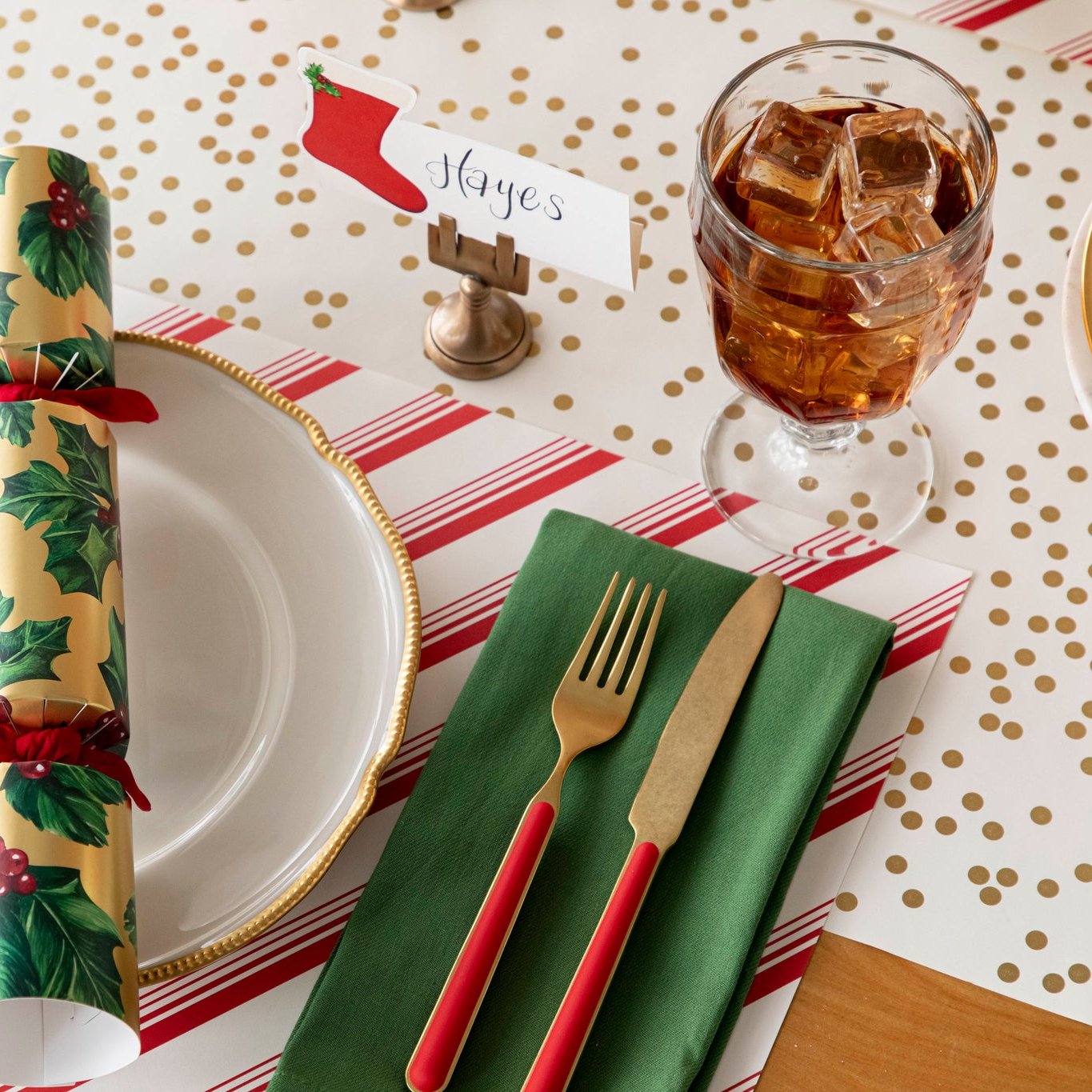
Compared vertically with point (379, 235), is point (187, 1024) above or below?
below

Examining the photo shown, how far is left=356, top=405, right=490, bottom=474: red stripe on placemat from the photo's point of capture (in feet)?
3.07

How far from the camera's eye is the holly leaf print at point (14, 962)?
601 mm

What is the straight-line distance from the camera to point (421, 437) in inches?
37.1

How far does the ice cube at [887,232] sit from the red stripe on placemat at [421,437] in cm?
34

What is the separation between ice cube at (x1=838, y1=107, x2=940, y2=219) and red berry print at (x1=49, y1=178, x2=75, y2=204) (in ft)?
1.63

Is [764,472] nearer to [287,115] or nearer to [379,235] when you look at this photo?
[379,235]

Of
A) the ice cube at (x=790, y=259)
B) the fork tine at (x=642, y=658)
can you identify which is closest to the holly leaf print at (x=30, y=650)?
the fork tine at (x=642, y=658)

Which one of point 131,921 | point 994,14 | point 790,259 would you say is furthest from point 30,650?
point 994,14

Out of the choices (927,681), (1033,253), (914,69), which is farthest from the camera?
(1033,253)

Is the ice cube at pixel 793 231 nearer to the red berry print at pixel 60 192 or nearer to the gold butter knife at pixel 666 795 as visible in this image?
the gold butter knife at pixel 666 795

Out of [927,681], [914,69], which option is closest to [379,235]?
[914,69]

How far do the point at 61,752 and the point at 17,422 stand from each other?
21 centimetres

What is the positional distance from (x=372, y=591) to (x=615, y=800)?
0.21m

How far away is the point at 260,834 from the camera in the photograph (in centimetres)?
75
